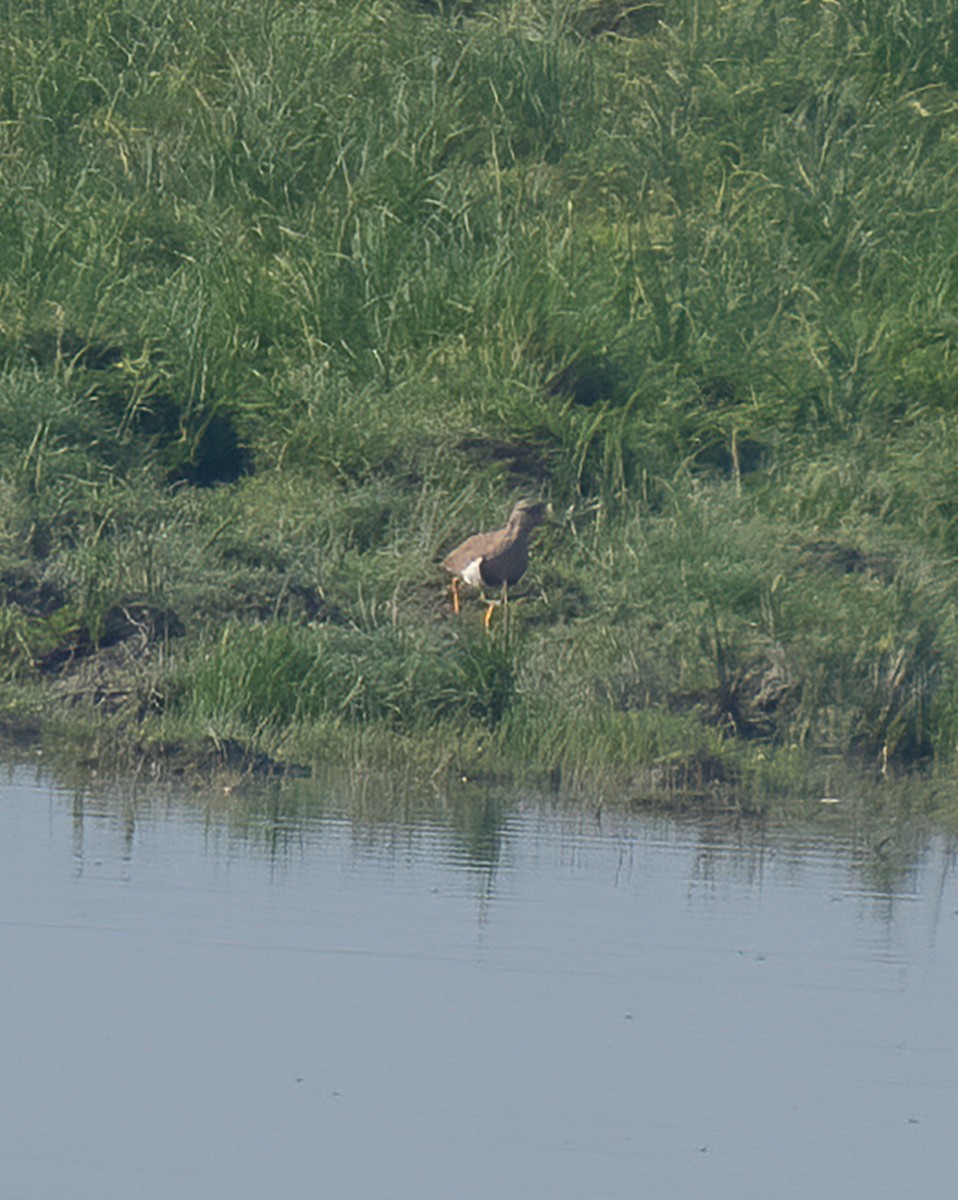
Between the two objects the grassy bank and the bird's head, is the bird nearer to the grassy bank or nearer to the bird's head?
the bird's head

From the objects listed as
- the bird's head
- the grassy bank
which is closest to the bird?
the bird's head

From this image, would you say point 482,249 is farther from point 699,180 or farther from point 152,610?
point 152,610

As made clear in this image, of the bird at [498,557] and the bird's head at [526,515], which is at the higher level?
the bird's head at [526,515]

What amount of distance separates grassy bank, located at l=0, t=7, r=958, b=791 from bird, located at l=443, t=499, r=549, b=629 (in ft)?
0.64

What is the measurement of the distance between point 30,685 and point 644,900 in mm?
3952

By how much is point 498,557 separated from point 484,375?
232 cm

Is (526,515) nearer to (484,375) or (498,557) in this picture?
(498,557)

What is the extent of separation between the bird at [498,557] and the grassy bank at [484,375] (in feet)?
0.64

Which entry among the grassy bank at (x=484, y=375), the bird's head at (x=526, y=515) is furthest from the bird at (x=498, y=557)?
the grassy bank at (x=484, y=375)

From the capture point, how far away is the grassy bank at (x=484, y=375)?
34.4ft

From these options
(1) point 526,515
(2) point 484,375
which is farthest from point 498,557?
(2) point 484,375

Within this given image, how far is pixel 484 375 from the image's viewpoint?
13.5 metres

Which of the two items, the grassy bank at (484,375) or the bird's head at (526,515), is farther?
the bird's head at (526,515)

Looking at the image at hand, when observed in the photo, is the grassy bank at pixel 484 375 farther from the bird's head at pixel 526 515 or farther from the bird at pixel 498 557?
the bird's head at pixel 526 515
